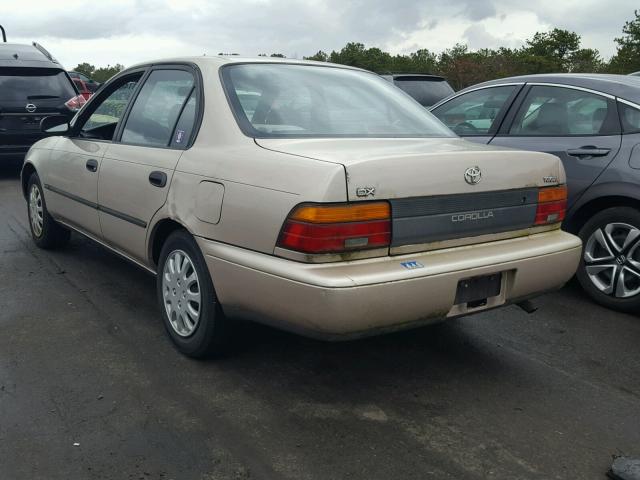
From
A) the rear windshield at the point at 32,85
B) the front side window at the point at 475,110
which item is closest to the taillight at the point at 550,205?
the front side window at the point at 475,110

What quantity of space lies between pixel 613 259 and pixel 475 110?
1.76 meters

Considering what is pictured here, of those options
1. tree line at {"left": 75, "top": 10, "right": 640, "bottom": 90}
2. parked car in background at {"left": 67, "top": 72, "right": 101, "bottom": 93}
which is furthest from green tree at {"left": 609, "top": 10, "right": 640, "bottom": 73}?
parked car in background at {"left": 67, "top": 72, "right": 101, "bottom": 93}

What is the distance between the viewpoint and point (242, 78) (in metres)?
3.74

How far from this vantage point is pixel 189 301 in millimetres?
3590

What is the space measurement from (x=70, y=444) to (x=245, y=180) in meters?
1.35

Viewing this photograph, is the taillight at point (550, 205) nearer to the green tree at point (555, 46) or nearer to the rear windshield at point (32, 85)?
the rear windshield at point (32, 85)

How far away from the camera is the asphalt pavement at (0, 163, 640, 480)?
270 cm

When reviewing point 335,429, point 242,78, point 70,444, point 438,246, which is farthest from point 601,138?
point 70,444

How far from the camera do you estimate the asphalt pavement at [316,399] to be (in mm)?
2697

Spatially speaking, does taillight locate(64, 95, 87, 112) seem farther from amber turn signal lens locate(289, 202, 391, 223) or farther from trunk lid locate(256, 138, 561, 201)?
amber turn signal lens locate(289, 202, 391, 223)

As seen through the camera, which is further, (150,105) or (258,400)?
(150,105)

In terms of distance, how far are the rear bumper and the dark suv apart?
7.52m

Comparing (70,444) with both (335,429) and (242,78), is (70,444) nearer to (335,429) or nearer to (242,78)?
(335,429)

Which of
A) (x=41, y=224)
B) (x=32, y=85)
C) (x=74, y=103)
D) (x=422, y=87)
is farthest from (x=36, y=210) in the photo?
(x=422, y=87)
